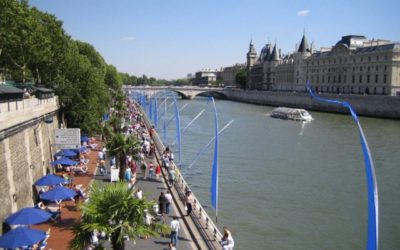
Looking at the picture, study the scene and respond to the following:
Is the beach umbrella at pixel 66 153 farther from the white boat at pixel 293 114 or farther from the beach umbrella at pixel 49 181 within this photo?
the white boat at pixel 293 114

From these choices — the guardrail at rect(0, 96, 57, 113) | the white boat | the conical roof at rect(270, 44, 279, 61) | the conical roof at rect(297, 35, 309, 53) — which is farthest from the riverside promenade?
the conical roof at rect(270, 44, 279, 61)

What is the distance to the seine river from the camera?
17.9m

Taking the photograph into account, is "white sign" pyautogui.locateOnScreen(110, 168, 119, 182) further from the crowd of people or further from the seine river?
the seine river

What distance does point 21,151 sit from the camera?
56.9ft

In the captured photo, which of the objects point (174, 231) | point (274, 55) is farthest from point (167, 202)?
point (274, 55)

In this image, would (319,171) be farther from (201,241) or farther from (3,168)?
(3,168)

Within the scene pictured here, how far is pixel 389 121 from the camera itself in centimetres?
6619

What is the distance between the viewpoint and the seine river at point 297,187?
17.9 m

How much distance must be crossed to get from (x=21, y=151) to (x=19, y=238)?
6.24 meters

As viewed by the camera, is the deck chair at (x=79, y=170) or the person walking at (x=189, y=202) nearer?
the person walking at (x=189, y=202)

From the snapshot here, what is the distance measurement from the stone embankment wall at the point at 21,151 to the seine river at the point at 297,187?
834 cm

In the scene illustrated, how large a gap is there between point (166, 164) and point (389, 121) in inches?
2061

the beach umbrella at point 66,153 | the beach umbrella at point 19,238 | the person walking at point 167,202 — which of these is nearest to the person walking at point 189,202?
the person walking at point 167,202

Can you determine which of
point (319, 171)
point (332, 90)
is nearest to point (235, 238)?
point (319, 171)
